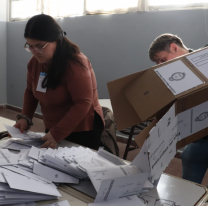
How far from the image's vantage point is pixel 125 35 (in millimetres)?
3379

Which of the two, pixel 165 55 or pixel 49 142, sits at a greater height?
pixel 165 55

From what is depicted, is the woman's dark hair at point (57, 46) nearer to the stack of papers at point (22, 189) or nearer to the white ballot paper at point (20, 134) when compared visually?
the white ballot paper at point (20, 134)

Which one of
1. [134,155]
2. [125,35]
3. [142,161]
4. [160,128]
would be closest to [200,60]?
[160,128]

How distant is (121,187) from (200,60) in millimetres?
505

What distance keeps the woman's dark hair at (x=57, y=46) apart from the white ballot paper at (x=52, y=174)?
50cm

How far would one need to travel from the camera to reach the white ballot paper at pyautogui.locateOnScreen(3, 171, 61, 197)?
32.3 inches

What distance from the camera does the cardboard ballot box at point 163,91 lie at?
793 millimetres

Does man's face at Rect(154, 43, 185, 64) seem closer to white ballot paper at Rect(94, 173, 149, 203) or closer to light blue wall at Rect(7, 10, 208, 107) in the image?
white ballot paper at Rect(94, 173, 149, 203)

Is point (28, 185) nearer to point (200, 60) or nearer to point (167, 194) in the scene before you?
point (167, 194)

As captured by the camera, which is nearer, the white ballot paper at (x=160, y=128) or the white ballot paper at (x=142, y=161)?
the white ballot paper at (x=160, y=128)

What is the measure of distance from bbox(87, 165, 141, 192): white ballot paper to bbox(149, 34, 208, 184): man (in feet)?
1.71

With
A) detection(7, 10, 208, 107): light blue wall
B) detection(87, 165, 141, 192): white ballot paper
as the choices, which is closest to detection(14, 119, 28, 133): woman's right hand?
detection(87, 165, 141, 192): white ballot paper

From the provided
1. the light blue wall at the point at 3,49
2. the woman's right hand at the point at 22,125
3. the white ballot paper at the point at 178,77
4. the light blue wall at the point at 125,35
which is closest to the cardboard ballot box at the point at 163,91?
the white ballot paper at the point at 178,77

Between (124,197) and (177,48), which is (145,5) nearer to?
(177,48)
